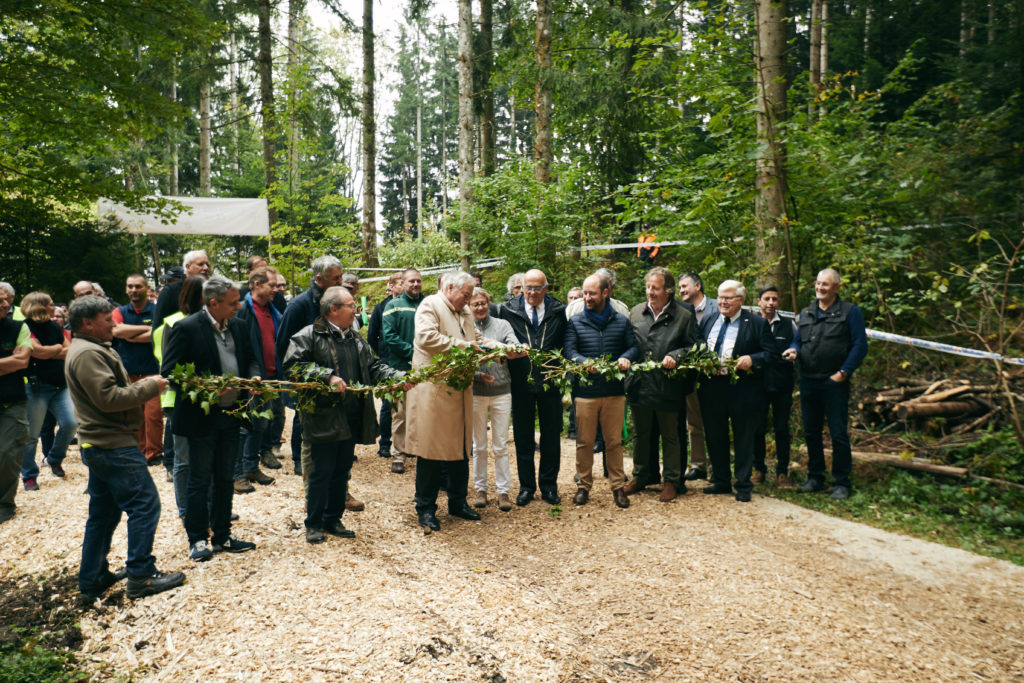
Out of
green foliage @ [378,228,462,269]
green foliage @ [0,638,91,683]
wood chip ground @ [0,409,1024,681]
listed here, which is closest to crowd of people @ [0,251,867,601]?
wood chip ground @ [0,409,1024,681]

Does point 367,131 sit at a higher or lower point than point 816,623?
higher

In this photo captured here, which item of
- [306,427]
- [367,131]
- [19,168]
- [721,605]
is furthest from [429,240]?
[721,605]

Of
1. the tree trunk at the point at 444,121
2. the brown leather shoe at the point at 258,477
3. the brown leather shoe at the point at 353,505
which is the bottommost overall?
the brown leather shoe at the point at 353,505

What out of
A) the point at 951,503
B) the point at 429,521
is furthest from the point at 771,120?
the point at 429,521

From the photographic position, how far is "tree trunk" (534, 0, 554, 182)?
42.9ft

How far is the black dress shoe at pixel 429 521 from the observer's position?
588 centimetres

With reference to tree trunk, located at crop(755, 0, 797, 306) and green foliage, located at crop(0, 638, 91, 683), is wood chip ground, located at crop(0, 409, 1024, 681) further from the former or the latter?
tree trunk, located at crop(755, 0, 797, 306)

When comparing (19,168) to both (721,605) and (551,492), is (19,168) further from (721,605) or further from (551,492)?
(721,605)

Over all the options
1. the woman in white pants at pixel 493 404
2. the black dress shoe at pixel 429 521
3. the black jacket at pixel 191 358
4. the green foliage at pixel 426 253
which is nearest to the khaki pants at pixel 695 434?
the woman in white pants at pixel 493 404

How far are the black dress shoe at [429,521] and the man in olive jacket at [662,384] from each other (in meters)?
2.24

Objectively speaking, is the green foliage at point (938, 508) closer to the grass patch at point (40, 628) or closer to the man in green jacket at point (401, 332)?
the man in green jacket at point (401, 332)

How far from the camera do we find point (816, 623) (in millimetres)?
4188

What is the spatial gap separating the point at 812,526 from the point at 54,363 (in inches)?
313

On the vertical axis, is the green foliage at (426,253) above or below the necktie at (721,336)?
→ above
